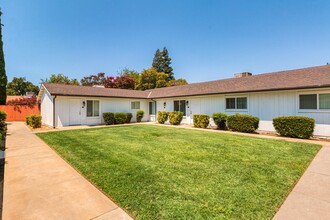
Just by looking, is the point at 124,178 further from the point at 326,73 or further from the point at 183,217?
the point at 326,73

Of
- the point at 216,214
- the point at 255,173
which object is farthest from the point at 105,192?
the point at 255,173

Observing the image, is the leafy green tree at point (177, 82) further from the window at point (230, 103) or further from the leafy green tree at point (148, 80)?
the window at point (230, 103)

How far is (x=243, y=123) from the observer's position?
429 inches

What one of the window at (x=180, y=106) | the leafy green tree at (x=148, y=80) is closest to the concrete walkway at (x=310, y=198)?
the window at (x=180, y=106)

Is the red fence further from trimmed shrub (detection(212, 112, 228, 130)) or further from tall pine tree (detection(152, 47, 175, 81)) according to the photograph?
tall pine tree (detection(152, 47, 175, 81))

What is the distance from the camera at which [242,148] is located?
6.64m

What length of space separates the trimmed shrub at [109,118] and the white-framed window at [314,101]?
14080 millimetres

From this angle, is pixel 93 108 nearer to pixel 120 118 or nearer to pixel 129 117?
pixel 120 118

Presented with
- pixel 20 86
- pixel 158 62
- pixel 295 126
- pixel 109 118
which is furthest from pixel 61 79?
pixel 295 126

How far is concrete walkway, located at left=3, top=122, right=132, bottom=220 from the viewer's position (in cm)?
258

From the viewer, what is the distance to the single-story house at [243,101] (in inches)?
357

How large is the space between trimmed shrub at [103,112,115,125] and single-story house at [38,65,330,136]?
872mm

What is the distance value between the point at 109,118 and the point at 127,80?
21329 millimetres

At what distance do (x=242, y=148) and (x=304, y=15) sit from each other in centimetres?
1061
